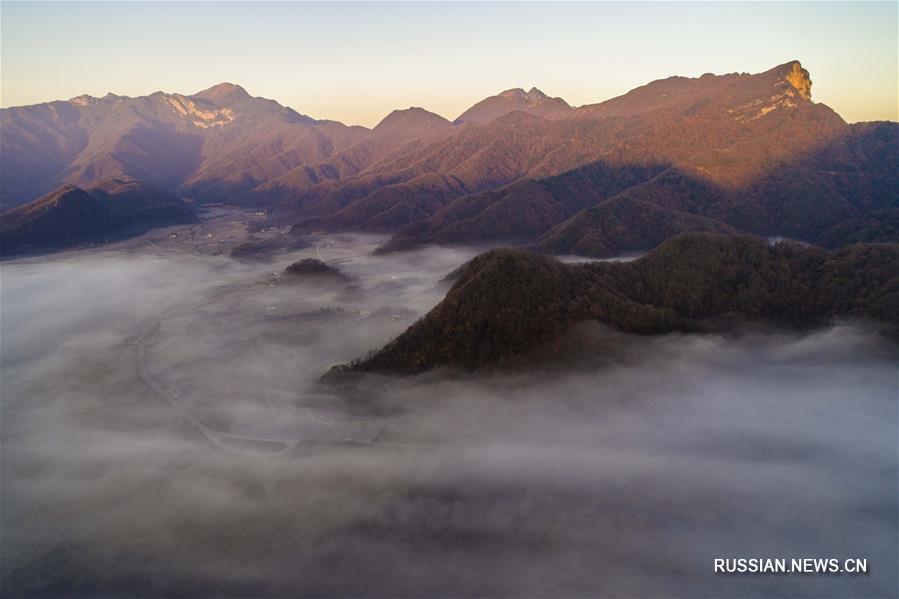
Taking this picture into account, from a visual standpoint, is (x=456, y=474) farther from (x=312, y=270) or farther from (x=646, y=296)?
(x=312, y=270)

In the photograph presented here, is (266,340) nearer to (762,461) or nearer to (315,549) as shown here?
(315,549)

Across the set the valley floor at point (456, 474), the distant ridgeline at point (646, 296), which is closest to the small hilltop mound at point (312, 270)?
the valley floor at point (456, 474)

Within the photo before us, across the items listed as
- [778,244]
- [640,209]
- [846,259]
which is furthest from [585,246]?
[846,259]

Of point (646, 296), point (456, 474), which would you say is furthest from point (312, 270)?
point (456, 474)

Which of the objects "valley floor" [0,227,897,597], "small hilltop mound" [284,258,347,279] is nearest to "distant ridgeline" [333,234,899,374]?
"valley floor" [0,227,897,597]

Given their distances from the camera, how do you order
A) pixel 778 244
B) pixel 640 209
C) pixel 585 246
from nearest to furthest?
pixel 778 244
pixel 585 246
pixel 640 209

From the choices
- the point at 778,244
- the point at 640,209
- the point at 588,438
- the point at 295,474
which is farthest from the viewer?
the point at 640,209

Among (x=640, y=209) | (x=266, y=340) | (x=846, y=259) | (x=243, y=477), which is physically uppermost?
(x=640, y=209)

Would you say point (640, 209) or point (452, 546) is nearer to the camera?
point (452, 546)
